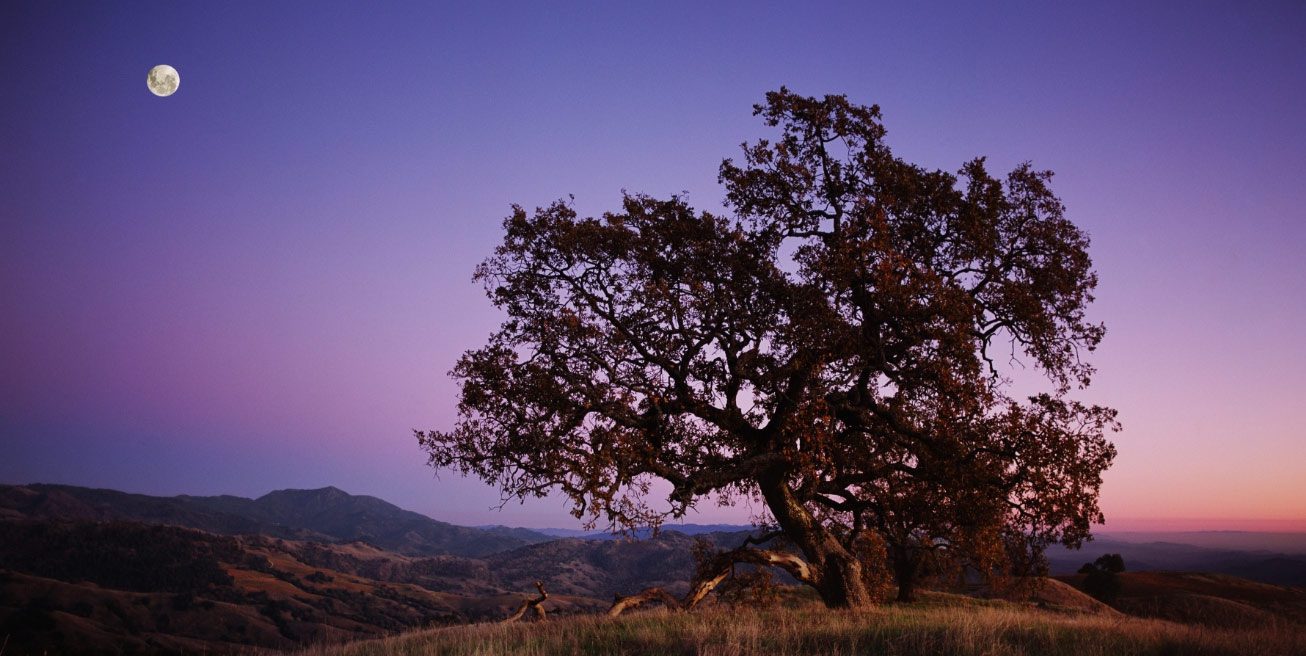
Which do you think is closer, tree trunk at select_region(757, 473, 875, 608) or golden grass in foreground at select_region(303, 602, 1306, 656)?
golden grass in foreground at select_region(303, 602, 1306, 656)

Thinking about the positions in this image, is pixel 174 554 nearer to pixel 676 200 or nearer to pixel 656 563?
pixel 656 563

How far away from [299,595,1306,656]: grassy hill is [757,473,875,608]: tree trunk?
3622 mm

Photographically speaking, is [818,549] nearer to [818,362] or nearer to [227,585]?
[818,362]

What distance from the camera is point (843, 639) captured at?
42.2 ft

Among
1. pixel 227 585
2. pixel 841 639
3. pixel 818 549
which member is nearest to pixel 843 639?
pixel 841 639

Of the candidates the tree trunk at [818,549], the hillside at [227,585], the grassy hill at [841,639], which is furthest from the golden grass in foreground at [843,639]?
the hillside at [227,585]

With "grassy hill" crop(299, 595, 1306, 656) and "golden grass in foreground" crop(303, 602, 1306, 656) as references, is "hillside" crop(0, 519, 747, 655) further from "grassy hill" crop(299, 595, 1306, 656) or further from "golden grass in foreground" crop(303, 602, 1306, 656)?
"golden grass in foreground" crop(303, 602, 1306, 656)

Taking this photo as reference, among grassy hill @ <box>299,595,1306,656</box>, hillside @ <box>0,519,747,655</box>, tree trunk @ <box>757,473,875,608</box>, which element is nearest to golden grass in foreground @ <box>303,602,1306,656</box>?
grassy hill @ <box>299,595,1306,656</box>

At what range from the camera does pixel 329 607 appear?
106188 millimetres

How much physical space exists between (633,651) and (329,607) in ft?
362

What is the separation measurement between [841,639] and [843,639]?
69 mm

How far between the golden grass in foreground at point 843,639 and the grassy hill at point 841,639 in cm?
2

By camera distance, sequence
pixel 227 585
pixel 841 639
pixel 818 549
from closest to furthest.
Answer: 1. pixel 841 639
2. pixel 818 549
3. pixel 227 585

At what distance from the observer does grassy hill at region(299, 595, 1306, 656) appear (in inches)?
474
